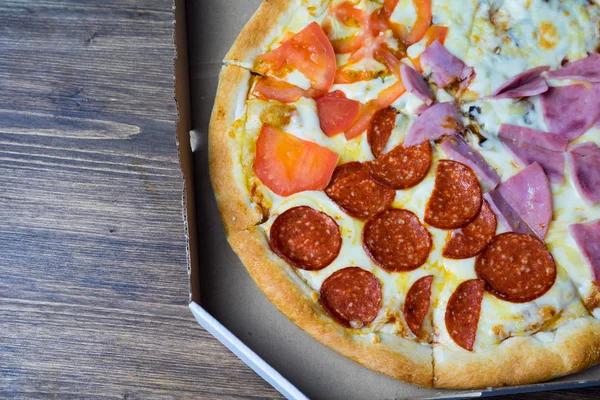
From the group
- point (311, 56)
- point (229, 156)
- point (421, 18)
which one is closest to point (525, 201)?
point (421, 18)

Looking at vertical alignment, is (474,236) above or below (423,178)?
below

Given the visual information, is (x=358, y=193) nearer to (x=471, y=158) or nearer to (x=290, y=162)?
(x=290, y=162)

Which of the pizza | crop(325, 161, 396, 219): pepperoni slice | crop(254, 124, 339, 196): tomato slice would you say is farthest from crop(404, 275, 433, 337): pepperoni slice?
crop(254, 124, 339, 196): tomato slice

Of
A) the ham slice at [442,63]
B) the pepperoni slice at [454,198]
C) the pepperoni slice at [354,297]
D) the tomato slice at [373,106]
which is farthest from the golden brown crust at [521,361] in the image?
the ham slice at [442,63]

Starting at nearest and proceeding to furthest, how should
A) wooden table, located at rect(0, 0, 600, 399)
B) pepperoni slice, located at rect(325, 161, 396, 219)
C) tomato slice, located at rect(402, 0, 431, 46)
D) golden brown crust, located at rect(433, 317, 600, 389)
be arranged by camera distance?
golden brown crust, located at rect(433, 317, 600, 389) < pepperoni slice, located at rect(325, 161, 396, 219) < tomato slice, located at rect(402, 0, 431, 46) < wooden table, located at rect(0, 0, 600, 399)

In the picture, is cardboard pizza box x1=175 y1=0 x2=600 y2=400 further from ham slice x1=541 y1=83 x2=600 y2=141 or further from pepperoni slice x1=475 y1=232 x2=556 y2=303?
ham slice x1=541 y1=83 x2=600 y2=141

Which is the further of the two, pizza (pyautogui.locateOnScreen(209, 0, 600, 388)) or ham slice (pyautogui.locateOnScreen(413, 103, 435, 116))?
ham slice (pyautogui.locateOnScreen(413, 103, 435, 116))
